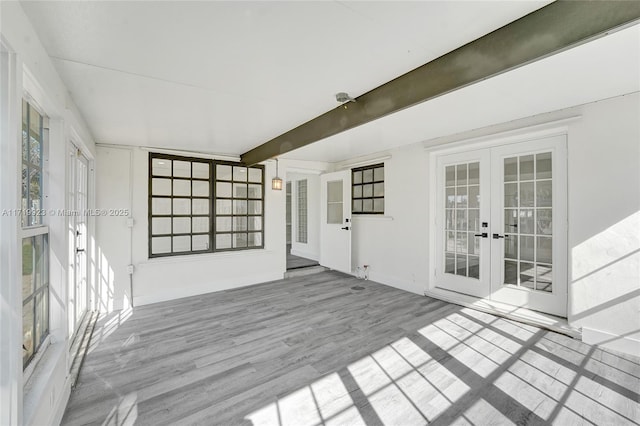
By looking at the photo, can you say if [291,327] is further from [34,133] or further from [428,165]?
[428,165]

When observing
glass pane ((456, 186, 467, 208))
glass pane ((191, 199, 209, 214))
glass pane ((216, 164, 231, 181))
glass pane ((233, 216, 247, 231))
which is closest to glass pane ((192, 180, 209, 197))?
glass pane ((191, 199, 209, 214))

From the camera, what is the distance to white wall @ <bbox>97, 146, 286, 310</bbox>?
155 inches

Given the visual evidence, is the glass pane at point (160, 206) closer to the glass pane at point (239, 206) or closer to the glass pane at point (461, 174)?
the glass pane at point (239, 206)

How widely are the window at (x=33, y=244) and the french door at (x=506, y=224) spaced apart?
455cm

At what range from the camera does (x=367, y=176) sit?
558 cm

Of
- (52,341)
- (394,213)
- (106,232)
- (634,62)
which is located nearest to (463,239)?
(394,213)

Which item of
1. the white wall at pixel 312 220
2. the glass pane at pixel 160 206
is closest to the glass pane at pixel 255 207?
the glass pane at pixel 160 206

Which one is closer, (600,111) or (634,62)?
(634,62)

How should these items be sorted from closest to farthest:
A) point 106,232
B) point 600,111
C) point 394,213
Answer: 1. point 600,111
2. point 106,232
3. point 394,213

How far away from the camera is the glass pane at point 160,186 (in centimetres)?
434

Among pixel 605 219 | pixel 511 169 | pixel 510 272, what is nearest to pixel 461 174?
pixel 511 169

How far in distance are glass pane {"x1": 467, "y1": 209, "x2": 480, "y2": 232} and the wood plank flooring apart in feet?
3.91

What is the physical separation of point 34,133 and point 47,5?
0.90m

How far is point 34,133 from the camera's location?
1854mm
